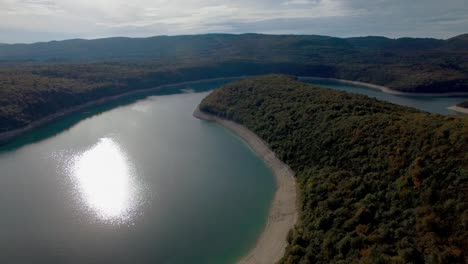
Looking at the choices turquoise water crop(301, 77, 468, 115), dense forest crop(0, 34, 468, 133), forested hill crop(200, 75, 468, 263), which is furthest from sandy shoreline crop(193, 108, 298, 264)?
turquoise water crop(301, 77, 468, 115)

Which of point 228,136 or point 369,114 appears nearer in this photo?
point 369,114

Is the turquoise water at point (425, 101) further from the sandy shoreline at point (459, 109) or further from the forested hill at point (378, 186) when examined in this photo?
the forested hill at point (378, 186)

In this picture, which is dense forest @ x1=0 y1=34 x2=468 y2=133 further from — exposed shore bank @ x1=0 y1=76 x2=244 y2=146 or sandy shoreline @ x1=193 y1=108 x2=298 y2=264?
sandy shoreline @ x1=193 y1=108 x2=298 y2=264

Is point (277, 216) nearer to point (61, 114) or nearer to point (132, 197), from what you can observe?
point (132, 197)

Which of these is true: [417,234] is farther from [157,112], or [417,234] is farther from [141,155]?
[157,112]

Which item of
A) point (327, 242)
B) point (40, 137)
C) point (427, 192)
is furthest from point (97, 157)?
point (427, 192)

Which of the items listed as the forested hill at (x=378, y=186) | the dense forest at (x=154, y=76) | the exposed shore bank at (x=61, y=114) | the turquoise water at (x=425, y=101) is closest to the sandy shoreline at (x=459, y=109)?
the turquoise water at (x=425, y=101)
